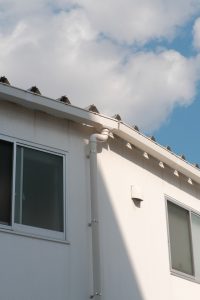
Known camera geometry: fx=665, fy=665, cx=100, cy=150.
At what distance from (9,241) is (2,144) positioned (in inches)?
53.6

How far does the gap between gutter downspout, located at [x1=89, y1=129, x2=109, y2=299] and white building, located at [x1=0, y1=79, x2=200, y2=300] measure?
1 cm

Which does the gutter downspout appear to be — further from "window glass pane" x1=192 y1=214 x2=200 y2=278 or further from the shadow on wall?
"window glass pane" x1=192 y1=214 x2=200 y2=278

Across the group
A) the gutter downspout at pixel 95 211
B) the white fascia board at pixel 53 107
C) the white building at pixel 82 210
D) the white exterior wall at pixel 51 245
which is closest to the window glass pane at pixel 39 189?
the white building at pixel 82 210

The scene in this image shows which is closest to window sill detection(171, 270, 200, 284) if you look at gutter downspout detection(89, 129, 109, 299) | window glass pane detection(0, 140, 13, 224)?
gutter downspout detection(89, 129, 109, 299)

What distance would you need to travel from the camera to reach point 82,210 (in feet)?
31.4

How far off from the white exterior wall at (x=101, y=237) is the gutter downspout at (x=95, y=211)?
5.6 inches

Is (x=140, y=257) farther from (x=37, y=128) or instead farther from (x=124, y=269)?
(x=37, y=128)

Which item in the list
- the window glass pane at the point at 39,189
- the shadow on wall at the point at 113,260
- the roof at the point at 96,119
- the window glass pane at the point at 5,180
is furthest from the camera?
the shadow on wall at the point at 113,260

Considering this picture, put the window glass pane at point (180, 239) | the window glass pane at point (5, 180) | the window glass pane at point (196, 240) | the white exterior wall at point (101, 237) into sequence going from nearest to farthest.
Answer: the white exterior wall at point (101, 237)
the window glass pane at point (5, 180)
the window glass pane at point (180, 239)
the window glass pane at point (196, 240)

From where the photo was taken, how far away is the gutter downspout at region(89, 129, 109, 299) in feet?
29.7

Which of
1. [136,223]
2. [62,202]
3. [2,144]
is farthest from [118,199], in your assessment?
[2,144]

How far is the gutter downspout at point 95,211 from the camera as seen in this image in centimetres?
906

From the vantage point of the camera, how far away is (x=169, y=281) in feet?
35.5

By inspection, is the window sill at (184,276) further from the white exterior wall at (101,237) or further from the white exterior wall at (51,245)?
the white exterior wall at (51,245)
